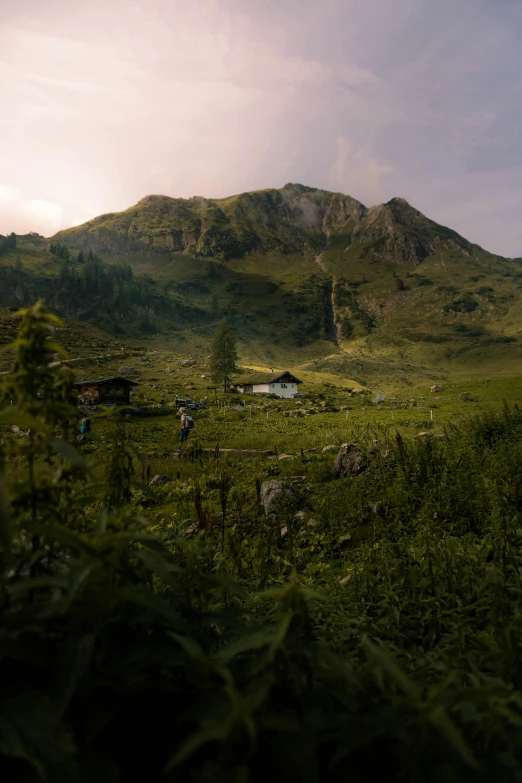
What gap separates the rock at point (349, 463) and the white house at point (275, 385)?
60.2 m

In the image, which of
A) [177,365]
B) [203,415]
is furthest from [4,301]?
[203,415]

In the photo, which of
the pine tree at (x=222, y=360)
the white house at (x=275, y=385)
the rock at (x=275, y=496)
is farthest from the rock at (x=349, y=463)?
the pine tree at (x=222, y=360)

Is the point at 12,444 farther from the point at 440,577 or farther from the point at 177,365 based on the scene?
the point at 177,365

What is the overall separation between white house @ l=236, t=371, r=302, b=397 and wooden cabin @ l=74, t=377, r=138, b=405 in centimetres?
2843

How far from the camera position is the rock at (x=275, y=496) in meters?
9.66

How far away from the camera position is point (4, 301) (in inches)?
6831

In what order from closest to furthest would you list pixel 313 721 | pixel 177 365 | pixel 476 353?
pixel 313 721 → pixel 177 365 → pixel 476 353

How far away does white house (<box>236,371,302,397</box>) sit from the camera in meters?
76.0

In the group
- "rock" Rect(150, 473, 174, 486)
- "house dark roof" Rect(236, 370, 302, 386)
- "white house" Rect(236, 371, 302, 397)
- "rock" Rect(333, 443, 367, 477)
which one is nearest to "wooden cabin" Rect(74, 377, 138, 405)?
"white house" Rect(236, 371, 302, 397)

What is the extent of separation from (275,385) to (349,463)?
65041 millimetres

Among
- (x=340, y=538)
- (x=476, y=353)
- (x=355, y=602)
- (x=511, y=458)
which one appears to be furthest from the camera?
(x=476, y=353)

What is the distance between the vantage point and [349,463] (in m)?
12.3

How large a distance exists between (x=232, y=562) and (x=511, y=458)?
7.46 m

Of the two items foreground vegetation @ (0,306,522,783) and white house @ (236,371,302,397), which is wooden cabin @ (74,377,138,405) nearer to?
white house @ (236,371,302,397)
